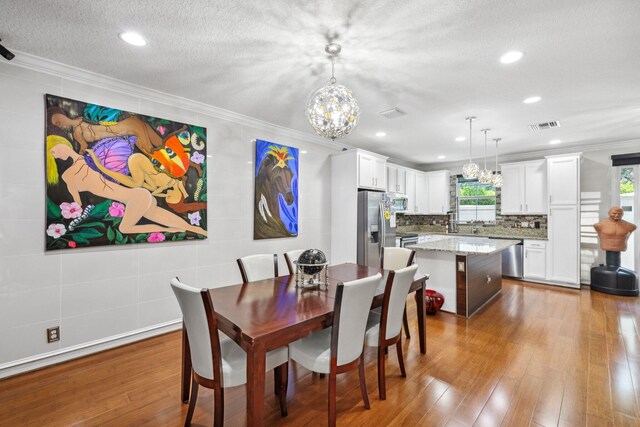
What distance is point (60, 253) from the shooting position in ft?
8.39

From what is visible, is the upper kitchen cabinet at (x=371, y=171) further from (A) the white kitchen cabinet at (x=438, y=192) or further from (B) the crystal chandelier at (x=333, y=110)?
(B) the crystal chandelier at (x=333, y=110)

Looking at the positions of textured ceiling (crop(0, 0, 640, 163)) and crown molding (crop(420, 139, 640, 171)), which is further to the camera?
crown molding (crop(420, 139, 640, 171))

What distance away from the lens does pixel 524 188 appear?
18.7ft

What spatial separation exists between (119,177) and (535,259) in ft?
21.9

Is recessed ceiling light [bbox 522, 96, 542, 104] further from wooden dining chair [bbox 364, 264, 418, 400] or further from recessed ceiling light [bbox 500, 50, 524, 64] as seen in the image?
wooden dining chair [bbox 364, 264, 418, 400]

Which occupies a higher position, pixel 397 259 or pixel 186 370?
pixel 397 259

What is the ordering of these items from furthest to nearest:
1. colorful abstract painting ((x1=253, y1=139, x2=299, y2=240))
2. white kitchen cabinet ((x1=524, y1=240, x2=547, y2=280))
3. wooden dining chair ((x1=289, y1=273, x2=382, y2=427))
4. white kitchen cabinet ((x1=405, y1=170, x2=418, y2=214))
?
white kitchen cabinet ((x1=405, y1=170, x2=418, y2=214)) < white kitchen cabinet ((x1=524, y1=240, x2=547, y2=280)) < colorful abstract painting ((x1=253, y1=139, x2=299, y2=240)) < wooden dining chair ((x1=289, y1=273, x2=382, y2=427))

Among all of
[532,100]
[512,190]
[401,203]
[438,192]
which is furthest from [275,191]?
[512,190]

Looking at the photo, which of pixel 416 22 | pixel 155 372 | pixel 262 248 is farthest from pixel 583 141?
pixel 155 372

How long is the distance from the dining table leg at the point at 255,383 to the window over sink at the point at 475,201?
21.4 feet

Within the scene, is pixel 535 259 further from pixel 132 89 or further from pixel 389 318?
pixel 132 89

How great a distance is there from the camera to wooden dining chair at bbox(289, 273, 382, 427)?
5.66ft

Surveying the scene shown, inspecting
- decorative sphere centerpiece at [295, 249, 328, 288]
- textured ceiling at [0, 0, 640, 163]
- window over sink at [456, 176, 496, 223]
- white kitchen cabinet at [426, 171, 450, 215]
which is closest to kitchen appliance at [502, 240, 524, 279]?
window over sink at [456, 176, 496, 223]

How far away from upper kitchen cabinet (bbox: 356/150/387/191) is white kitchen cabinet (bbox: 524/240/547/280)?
3011 millimetres
